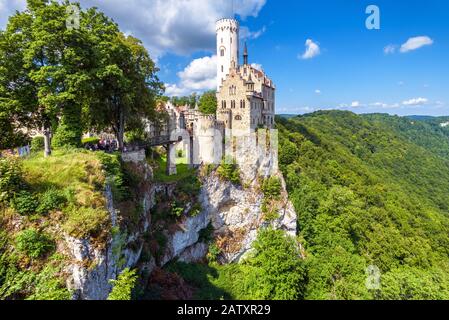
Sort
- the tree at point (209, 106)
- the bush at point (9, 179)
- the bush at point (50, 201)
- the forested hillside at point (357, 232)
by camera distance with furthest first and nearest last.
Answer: the tree at point (209, 106) < the forested hillside at point (357, 232) < the bush at point (50, 201) < the bush at point (9, 179)

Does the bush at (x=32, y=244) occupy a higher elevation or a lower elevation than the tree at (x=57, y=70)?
lower

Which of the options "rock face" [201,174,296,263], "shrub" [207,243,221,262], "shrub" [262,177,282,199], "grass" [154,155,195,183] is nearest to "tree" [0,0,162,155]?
"grass" [154,155,195,183]

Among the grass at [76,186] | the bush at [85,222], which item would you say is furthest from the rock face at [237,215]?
the bush at [85,222]

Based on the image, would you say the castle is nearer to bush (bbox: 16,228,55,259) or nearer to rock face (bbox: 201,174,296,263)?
rock face (bbox: 201,174,296,263)

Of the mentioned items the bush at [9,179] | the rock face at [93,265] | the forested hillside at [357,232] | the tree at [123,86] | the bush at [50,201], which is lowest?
the forested hillside at [357,232]

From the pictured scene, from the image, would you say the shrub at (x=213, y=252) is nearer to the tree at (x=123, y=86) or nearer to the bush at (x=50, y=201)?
the tree at (x=123, y=86)

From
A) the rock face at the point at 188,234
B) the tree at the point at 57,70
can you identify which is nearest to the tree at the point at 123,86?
the tree at the point at 57,70

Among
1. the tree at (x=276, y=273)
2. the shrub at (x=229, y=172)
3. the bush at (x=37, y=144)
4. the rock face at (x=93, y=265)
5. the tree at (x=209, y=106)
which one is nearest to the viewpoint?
the rock face at (x=93, y=265)

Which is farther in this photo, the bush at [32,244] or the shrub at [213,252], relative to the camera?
the shrub at [213,252]
